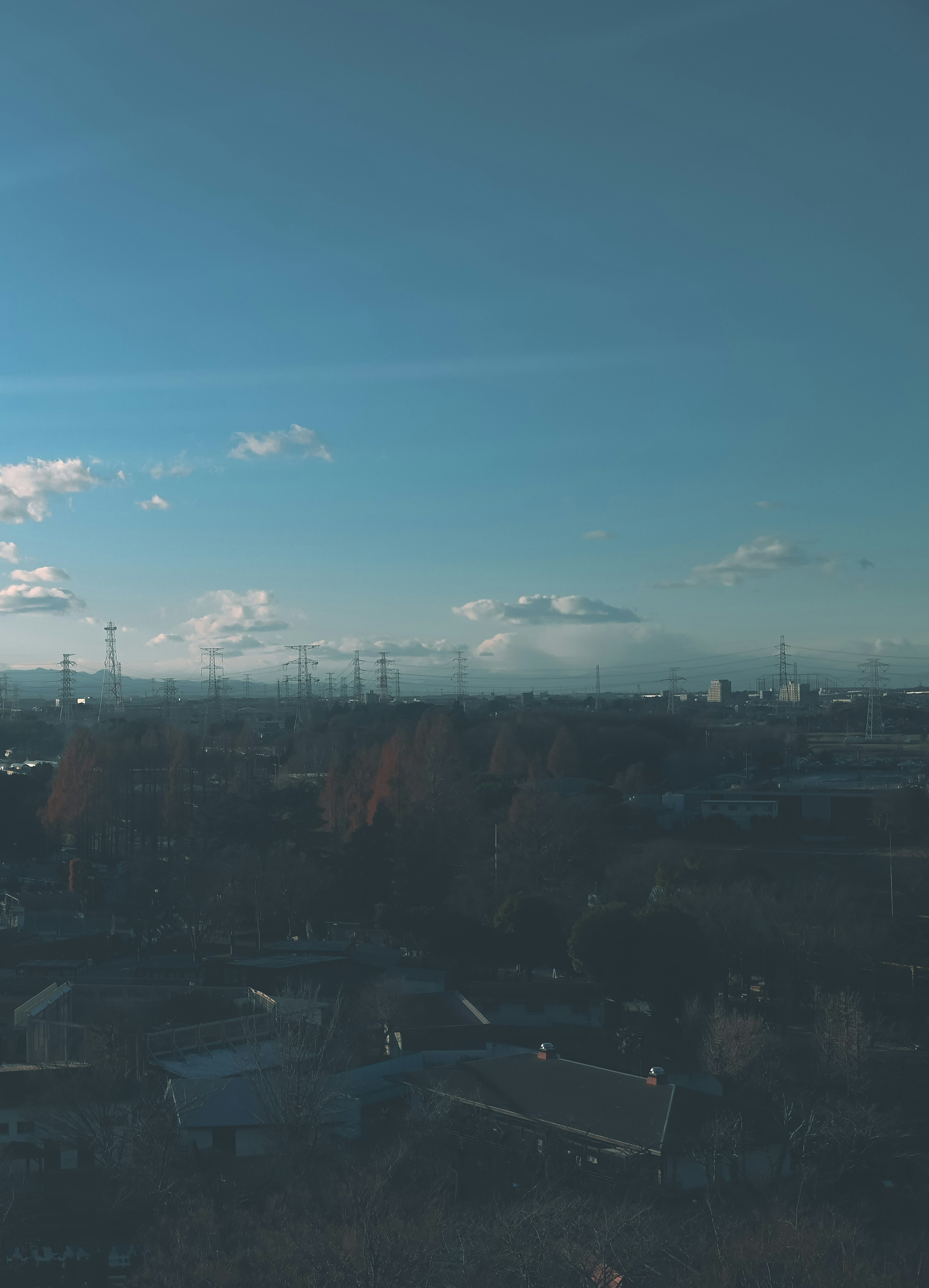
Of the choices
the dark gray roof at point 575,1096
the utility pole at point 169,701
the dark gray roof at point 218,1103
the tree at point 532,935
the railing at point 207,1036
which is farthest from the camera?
the utility pole at point 169,701

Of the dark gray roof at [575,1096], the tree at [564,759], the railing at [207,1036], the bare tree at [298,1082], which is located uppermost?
the tree at [564,759]

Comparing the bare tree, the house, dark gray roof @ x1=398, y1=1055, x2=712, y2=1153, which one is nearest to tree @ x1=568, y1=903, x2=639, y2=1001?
dark gray roof @ x1=398, y1=1055, x2=712, y2=1153

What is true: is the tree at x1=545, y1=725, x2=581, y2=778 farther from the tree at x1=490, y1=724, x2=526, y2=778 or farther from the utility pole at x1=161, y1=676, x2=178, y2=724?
the utility pole at x1=161, y1=676, x2=178, y2=724

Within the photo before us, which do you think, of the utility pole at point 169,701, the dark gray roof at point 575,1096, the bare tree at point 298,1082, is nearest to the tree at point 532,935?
the dark gray roof at point 575,1096

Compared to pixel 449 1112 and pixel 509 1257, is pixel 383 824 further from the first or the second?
pixel 509 1257

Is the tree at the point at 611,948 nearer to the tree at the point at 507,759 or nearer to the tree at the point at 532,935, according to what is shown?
the tree at the point at 532,935

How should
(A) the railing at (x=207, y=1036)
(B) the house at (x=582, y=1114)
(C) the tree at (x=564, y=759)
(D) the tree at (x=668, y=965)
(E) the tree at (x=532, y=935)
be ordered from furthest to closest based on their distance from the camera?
1. (C) the tree at (x=564, y=759)
2. (E) the tree at (x=532, y=935)
3. (D) the tree at (x=668, y=965)
4. (A) the railing at (x=207, y=1036)
5. (B) the house at (x=582, y=1114)

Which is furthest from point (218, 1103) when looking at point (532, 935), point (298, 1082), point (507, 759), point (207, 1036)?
point (507, 759)

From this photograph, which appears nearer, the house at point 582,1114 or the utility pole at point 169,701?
the house at point 582,1114
